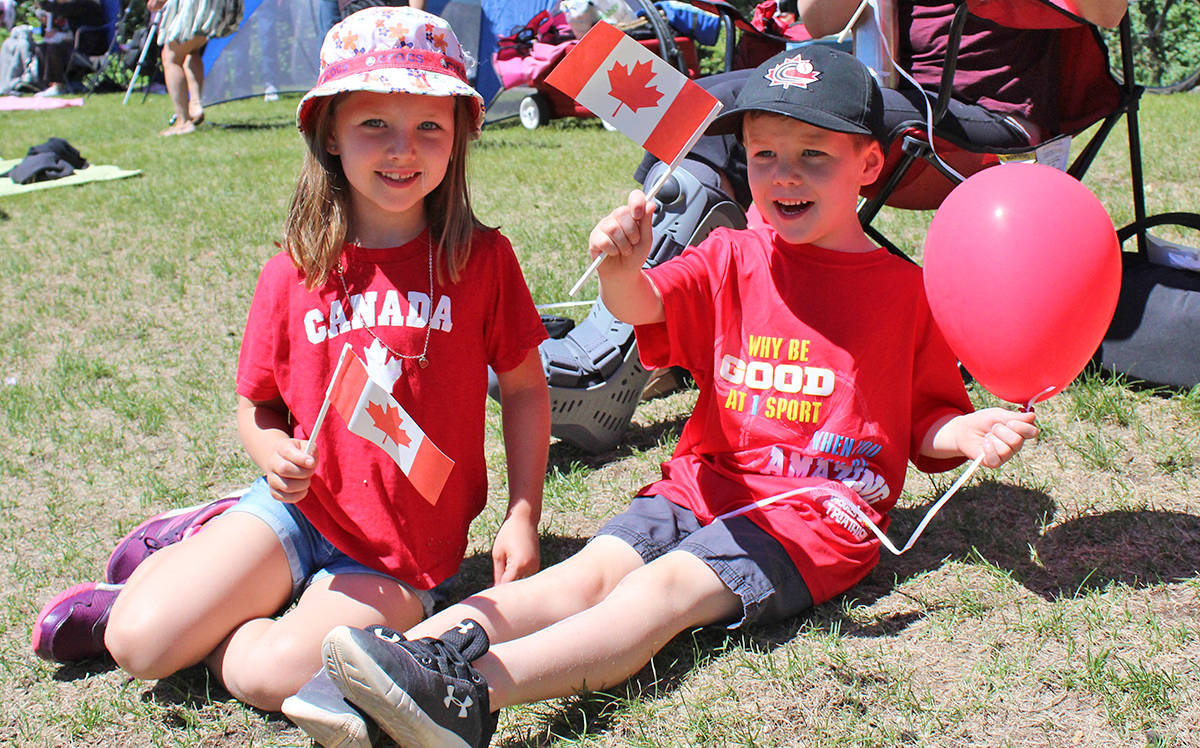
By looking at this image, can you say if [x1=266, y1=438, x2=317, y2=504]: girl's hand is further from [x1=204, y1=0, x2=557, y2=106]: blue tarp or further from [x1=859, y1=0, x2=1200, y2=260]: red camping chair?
[x1=204, y1=0, x2=557, y2=106]: blue tarp

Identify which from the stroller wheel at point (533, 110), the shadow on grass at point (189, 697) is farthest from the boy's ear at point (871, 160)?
the stroller wheel at point (533, 110)

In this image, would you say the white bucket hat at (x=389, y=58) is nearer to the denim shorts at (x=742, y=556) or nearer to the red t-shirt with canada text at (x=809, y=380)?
the red t-shirt with canada text at (x=809, y=380)

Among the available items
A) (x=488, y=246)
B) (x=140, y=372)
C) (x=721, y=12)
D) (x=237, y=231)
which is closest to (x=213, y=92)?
(x=237, y=231)

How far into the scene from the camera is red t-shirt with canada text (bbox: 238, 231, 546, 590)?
2.08m

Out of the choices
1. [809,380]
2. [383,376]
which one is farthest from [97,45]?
[809,380]

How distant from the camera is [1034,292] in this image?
1861 mm

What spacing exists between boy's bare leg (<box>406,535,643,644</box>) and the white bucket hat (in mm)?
917

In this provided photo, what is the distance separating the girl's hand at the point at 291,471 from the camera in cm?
186

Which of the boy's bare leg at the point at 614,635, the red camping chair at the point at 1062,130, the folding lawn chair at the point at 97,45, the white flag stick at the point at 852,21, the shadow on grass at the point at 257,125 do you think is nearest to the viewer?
the boy's bare leg at the point at 614,635

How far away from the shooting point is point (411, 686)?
1.62 m

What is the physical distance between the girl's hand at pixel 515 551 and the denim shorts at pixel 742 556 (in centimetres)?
16

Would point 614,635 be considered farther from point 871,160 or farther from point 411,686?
point 871,160

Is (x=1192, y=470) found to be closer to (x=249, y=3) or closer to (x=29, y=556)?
(x=29, y=556)

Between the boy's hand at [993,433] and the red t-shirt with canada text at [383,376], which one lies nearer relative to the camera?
the boy's hand at [993,433]
